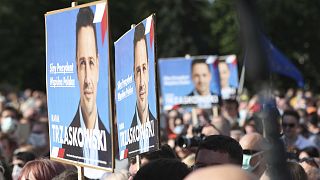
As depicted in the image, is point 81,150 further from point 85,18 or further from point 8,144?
point 8,144

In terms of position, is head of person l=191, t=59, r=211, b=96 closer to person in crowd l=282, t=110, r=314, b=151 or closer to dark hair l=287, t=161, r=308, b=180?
person in crowd l=282, t=110, r=314, b=151

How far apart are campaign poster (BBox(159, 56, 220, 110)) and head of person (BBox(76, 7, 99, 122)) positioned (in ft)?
26.5

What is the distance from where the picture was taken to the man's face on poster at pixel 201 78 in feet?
44.4

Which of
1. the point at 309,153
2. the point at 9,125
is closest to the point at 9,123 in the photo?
the point at 9,125

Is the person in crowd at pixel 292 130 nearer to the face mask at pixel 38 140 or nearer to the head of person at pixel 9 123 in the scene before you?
the face mask at pixel 38 140

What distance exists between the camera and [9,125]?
12.1 m

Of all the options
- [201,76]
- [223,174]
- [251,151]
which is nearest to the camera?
[223,174]

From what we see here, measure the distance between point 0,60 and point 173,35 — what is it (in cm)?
1201

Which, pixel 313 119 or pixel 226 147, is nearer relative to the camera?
pixel 226 147

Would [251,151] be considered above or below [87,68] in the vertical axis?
below

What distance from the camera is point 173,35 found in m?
52.9

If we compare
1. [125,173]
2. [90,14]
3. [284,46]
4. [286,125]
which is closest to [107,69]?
[90,14]

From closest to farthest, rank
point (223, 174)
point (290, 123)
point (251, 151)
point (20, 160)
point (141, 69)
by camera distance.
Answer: point (223, 174), point (141, 69), point (251, 151), point (20, 160), point (290, 123)

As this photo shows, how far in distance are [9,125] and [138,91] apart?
7018mm
